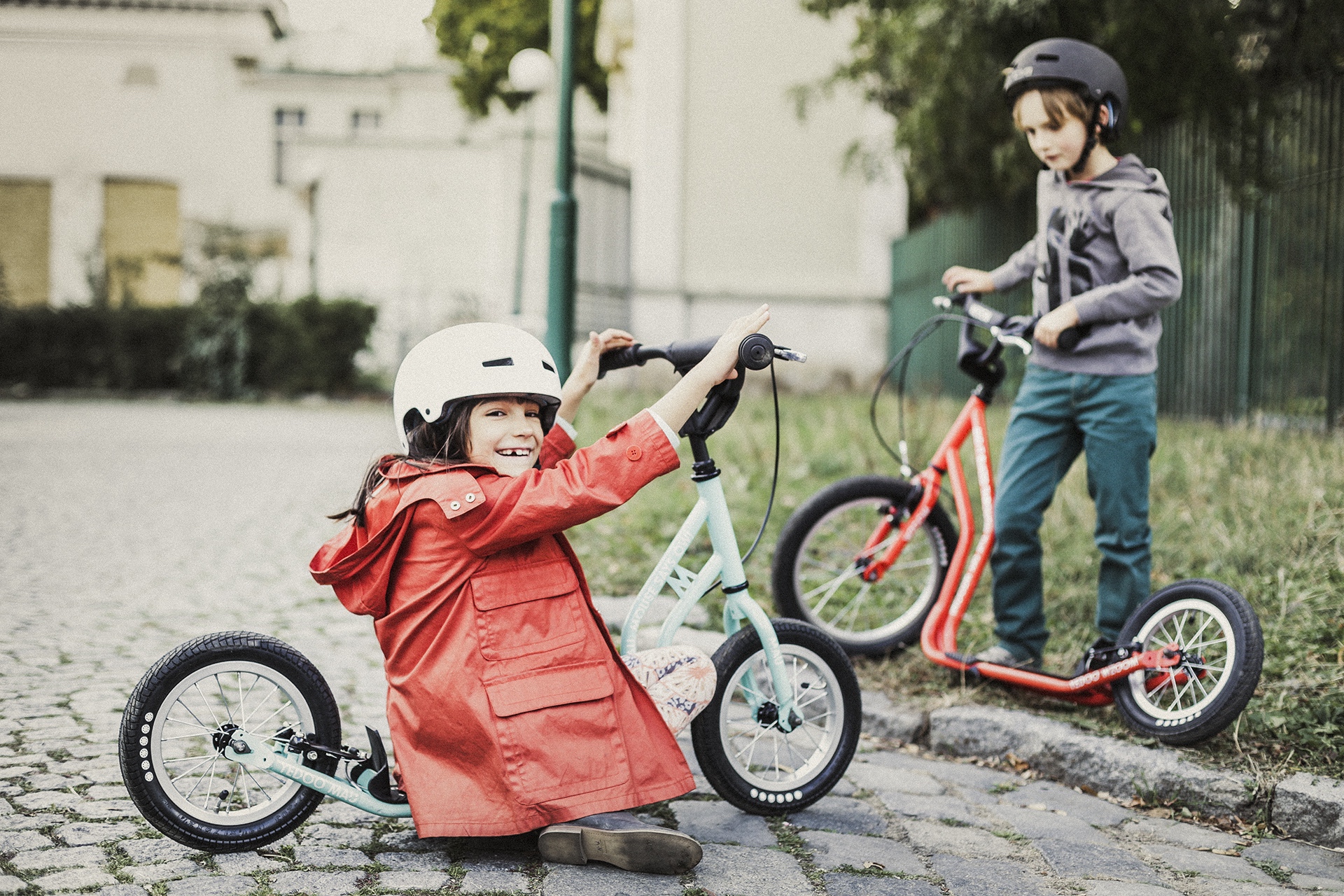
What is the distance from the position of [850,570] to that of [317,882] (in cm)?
213

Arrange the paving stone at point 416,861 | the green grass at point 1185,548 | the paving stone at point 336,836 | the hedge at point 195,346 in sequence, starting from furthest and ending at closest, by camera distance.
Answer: the hedge at point 195,346 → the green grass at point 1185,548 → the paving stone at point 336,836 → the paving stone at point 416,861

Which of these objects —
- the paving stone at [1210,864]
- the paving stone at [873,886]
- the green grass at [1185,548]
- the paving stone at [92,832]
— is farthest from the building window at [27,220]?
the paving stone at [1210,864]

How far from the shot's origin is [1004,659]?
3.81 metres

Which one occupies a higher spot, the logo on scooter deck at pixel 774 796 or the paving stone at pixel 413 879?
the logo on scooter deck at pixel 774 796

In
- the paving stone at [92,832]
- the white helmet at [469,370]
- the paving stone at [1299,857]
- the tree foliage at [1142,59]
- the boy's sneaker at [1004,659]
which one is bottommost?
the paving stone at [1299,857]

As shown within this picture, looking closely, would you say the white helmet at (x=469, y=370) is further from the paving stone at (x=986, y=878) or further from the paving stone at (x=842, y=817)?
the paving stone at (x=986, y=878)

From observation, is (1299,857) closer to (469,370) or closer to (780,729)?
(780,729)

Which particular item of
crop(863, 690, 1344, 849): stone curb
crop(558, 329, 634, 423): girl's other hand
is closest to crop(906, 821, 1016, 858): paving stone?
crop(863, 690, 1344, 849): stone curb

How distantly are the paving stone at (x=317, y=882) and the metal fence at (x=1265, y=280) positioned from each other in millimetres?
7032

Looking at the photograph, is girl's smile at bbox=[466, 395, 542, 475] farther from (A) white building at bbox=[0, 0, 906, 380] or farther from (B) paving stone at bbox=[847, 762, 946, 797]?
(A) white building at bbox=[0, 0, 906, 380]

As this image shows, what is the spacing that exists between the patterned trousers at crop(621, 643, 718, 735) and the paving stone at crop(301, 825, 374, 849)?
69 cm

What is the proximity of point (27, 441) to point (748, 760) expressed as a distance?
10.1 metres

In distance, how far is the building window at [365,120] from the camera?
3859 cm

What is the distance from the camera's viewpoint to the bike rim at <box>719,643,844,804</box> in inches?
114
